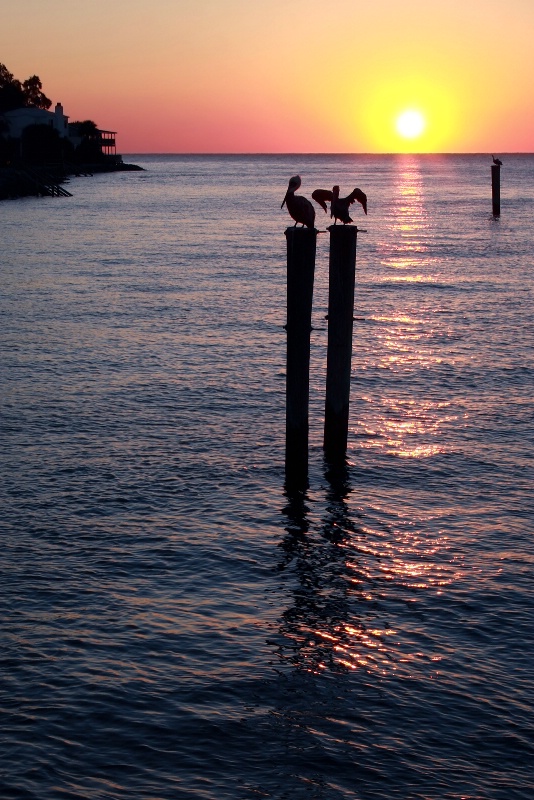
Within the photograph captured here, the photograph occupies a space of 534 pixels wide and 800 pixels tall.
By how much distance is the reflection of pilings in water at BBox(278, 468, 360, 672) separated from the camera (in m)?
12.9

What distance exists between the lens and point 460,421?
2291cm

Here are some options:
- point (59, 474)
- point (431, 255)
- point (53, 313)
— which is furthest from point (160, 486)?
point (431, 255)

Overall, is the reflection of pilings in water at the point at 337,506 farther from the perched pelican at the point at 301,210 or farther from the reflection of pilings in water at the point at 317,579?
the perched pelican at the point at 301,210

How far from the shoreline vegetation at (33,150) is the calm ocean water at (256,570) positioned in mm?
93286

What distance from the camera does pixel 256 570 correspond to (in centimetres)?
1519

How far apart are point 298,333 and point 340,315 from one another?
108 centimetres

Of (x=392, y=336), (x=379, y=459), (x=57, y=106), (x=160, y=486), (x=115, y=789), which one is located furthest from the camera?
(x=57, y=106)

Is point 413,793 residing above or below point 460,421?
below

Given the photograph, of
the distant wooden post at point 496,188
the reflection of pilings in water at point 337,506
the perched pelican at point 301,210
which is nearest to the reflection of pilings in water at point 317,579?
the reflection of pilings in water at point 337,506

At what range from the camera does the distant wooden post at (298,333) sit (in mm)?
16594

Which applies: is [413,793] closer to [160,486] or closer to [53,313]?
[160,486]

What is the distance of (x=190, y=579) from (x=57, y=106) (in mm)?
180178

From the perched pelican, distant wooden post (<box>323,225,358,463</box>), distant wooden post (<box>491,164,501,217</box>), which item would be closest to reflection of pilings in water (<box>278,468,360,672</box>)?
distant wooden post (<box>323,225,358,463</box>)

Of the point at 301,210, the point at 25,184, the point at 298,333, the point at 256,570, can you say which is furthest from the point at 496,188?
the point at 256,570
